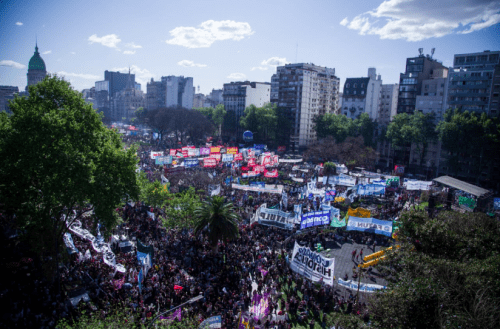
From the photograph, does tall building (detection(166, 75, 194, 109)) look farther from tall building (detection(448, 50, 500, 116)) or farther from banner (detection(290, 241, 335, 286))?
banner (detection(290, 241, 335, 286))

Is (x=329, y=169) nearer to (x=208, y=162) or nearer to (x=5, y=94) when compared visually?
(x=208, y=162)

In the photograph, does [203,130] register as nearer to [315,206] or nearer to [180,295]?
[315,206]

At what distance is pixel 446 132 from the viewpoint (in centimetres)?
5703

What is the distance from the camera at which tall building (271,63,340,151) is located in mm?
95562

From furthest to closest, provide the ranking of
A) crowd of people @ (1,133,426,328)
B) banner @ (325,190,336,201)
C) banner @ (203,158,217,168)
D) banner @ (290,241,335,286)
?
banner @ (203,158,217,168) → banner @ (325,190,336,201) → banner @ (290,241,335,286) → crowd of people @ (1,133,426,328)

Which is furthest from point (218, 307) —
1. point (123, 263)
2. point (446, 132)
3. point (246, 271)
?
point (446, 132)

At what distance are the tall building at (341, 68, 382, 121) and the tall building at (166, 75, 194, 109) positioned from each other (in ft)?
253

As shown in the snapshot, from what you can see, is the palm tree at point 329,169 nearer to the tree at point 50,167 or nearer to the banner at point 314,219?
the banner at point 314,219

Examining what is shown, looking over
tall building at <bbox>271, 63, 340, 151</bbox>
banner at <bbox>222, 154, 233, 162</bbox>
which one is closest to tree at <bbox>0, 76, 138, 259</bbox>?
banner at <bbox>222, 154, 233, 162</bbox>

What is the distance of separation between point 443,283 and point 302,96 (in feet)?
281

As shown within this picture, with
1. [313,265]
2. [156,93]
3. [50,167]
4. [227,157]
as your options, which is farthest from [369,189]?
[156,93]

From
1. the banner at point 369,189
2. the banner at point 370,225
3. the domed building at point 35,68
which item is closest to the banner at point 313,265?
the banner at point 370,225

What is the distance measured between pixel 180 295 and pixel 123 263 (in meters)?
5.13

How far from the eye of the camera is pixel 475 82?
61.5 meters
